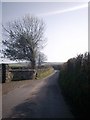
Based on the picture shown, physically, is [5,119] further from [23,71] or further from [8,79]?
[23,71]

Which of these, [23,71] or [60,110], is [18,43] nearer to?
[23,71]

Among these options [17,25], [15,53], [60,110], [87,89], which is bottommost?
[60,110]

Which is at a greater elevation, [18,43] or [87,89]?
[18,43]

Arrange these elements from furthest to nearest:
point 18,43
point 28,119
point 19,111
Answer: point 18,43
point 19,111
point 28,119

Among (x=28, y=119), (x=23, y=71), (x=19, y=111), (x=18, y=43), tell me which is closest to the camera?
(x=28, y=119)

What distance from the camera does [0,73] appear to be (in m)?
27.7

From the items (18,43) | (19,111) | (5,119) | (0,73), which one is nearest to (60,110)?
(19,111)

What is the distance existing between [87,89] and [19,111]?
3.14 m

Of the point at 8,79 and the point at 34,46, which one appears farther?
the point at 34,46

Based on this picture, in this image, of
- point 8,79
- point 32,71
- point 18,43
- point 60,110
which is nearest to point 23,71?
point 32,71

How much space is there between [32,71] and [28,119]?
27.8m

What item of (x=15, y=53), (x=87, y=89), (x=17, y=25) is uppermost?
(x=17, y=25)

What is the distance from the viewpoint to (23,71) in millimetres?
35281

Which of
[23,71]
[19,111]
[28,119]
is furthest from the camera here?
[23,71]
